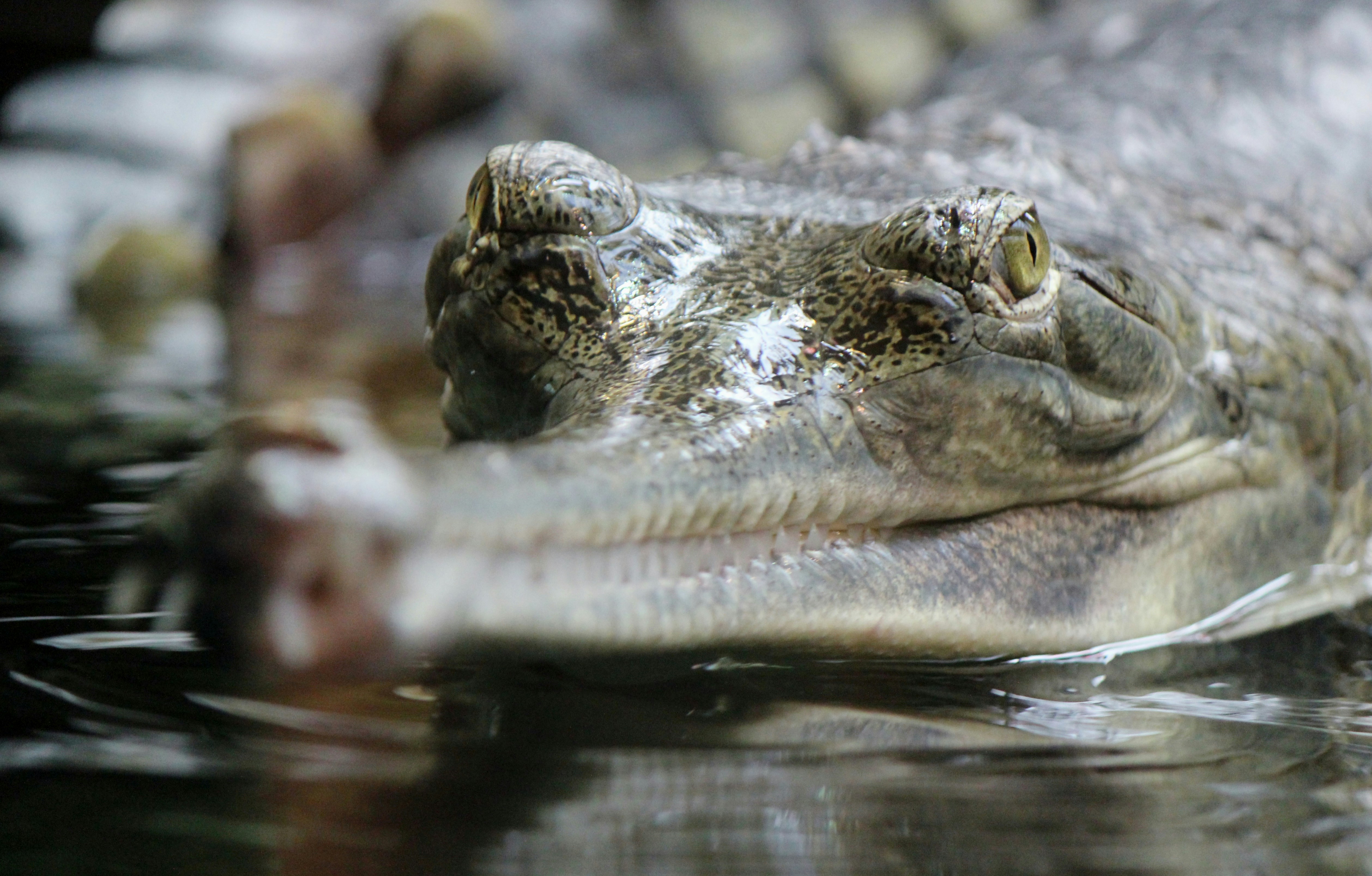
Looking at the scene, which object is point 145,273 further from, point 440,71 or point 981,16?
point 981,16

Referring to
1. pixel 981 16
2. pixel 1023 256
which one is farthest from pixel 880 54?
pixel 1023 256

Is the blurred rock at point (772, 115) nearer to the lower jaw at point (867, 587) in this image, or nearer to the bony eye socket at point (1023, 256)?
the lower jaw at point (867, 587)

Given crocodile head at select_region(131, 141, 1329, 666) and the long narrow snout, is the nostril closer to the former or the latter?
crocodile head at select_region(131, 141, 1329, 666)

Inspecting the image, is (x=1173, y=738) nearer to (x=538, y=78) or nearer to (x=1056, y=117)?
(x=1056, y=117)

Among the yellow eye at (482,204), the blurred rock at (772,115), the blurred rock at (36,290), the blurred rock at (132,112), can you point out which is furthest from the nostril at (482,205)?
the blurred rock at (132,112)

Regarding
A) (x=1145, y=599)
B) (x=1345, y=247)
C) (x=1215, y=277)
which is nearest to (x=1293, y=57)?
(x=1345, y=247)

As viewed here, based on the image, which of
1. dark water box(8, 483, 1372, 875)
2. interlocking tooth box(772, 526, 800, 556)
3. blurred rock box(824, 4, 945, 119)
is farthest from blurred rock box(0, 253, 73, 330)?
interlocking tooth box(772, 526, 800, 556)
